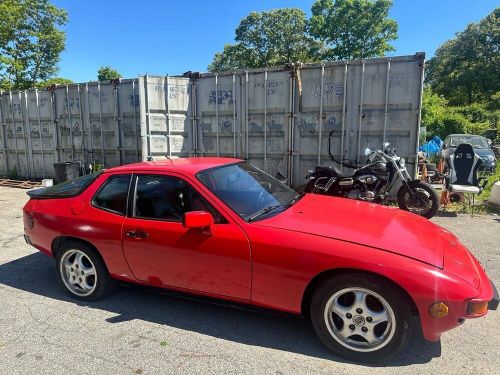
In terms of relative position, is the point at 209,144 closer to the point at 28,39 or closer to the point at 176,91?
the point at 176,91

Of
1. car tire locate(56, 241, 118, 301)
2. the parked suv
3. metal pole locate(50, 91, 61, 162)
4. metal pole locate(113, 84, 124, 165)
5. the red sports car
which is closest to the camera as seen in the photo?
the red sports car

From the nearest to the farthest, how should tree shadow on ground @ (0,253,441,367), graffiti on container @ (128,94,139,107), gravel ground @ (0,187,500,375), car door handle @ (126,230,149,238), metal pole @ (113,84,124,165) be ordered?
gravel ground @ (0,187,500,375)
tree shadow on ground @ (0,253,441,367)
car door handle @ (126,230,149,238)
graffiti on container @ (128,94,139,107)
metal pole @ (113,84,124,165)

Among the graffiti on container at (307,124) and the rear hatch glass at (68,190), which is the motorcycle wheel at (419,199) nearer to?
the graffiti on container at (307,124)

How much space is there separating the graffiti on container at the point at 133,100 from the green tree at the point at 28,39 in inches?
507

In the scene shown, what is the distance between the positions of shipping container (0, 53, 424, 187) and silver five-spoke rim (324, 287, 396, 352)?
5.68 meters

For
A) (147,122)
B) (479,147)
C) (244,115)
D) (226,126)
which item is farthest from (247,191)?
(479,147)

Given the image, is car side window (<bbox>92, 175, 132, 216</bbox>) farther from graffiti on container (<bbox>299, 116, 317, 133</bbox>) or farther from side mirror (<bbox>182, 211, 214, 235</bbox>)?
graffiti on container (<bbox>299, 116, 317, 133</bbox>)

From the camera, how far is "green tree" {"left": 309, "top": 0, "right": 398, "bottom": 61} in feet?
104

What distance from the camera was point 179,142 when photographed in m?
9.83

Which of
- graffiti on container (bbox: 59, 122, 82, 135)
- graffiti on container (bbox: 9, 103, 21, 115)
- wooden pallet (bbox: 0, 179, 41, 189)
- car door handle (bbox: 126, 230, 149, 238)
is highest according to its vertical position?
graffiti on container (bbox: 9, 103, 21, 115)

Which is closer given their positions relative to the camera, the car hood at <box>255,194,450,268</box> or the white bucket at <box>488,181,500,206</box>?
the car hood at <box>255,194,450,268</box>

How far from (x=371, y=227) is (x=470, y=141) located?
14677 mm

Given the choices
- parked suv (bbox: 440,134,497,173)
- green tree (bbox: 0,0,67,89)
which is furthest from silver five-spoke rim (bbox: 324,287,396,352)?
green tree (bbox: 0,0,67,89)

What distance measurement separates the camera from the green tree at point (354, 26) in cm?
3183
